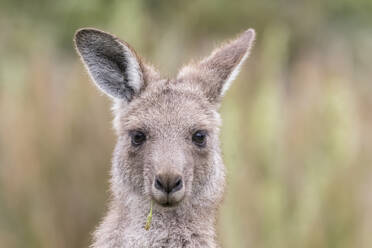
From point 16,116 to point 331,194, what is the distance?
8.24 feet

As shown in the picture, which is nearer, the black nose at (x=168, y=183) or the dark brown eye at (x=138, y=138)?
the black nose at (x=168, y=183)

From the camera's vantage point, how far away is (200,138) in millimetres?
5230

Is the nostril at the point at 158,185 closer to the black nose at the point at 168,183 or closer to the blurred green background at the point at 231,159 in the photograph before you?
the black nose at the point at 168,183

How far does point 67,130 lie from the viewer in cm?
761

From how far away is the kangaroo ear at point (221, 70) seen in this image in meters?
5.55

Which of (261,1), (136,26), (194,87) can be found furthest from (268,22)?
(194,87)

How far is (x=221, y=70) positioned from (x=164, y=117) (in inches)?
23.8

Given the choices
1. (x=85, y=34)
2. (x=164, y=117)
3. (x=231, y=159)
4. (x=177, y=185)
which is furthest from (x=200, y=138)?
(x=231, y=159)

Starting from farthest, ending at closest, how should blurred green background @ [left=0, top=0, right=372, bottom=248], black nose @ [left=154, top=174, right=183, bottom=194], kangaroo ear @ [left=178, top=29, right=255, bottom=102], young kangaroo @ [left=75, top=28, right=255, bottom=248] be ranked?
blurred green background @ [left=0, top=0, right=372, bottom=248] → kangaroo ear @ [left=178, top=29, right=255, bottom=102] → young kangaroo @ [left=75, top=28, right=255, bottom=248] → black nose @ [left=154, top=174, right=183, bottom=194]

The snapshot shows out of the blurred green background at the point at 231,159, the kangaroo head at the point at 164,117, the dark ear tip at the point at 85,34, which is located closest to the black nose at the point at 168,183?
the kangaroo head at the point at 164,117

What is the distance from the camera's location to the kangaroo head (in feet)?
16.2

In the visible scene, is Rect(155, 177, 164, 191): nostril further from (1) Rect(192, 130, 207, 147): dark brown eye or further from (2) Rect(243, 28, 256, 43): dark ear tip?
(2) Rect(243, 28, 256, 43): dark ear tip

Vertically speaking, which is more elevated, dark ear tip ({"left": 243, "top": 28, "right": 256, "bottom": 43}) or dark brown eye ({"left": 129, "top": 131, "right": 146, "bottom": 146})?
dark ear tip ({"left": 243, "top": 28, "right": 256, "bottom": 43})

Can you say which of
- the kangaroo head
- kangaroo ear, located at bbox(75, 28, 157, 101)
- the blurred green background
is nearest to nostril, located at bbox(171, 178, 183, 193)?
the kangaroo head
